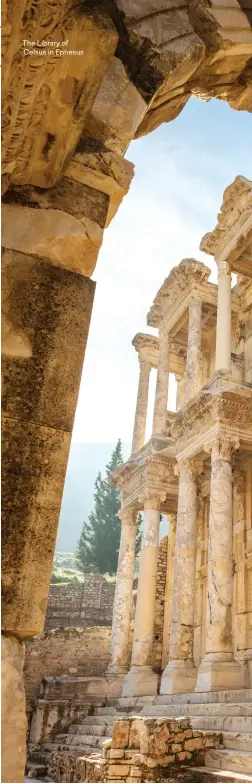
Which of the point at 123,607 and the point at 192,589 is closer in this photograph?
the point at 192,589

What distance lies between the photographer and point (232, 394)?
11250 millimetres

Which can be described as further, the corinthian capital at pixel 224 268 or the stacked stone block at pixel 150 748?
the corinthian capital at pixel 224 268

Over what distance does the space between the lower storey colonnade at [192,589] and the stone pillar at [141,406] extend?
1.98 meters

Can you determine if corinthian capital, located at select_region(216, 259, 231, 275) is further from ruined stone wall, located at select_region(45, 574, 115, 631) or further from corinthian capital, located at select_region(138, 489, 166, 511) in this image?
ruined stone wall, located at select_region(45, 574, 115, 631)

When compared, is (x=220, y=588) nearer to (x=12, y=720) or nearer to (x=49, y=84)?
(x=12, y=720)

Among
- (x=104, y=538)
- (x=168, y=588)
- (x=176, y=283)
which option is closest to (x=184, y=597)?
(x=168, y=588)

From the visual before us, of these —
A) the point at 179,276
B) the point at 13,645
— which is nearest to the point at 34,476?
the point at 13,645

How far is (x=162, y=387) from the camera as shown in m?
16.2

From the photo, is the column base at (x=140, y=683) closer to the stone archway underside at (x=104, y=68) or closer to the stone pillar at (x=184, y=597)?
the stone pillar at (x=184, y=597)

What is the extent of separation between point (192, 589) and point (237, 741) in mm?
5736

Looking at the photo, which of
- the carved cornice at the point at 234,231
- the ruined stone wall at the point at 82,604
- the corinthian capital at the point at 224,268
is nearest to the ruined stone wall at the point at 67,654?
the ruined stone wall at the point at 82,604

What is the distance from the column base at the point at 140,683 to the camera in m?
12.9

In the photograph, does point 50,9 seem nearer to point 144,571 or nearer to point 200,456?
point 200,456

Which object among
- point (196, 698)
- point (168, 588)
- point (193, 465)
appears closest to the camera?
point (196, 698)
